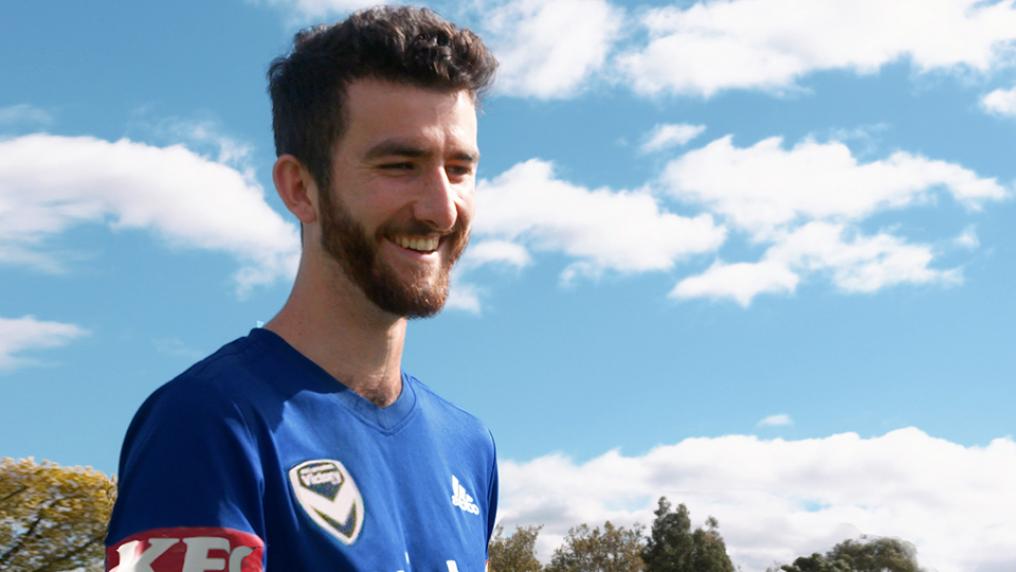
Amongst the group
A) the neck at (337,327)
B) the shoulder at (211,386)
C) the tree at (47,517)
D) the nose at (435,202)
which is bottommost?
the shoulder at (211,386)

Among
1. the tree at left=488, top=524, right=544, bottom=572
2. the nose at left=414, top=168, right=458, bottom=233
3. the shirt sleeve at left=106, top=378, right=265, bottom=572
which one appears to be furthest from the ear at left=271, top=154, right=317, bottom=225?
the tree at left=488, top=524, right=544, bottom=572

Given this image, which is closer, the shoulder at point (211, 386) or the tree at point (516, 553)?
the shoulder at point (211, 386)

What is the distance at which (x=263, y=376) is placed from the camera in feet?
11.1

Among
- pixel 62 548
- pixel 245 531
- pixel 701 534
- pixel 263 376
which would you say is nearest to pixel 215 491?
pixel 245 531

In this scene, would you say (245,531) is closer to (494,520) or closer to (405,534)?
(405,534)

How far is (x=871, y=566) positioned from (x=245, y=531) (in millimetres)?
76640

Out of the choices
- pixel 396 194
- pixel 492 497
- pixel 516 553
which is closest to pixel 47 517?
pixel 492 497

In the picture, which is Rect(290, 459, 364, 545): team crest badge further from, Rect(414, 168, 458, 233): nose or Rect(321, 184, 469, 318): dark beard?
Rect(414, 168, 458, 233): nose

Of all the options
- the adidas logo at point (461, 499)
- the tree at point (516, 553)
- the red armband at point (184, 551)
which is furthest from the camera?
the tree at point (516, 553)

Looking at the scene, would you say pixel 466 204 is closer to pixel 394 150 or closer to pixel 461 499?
pixel 394 150

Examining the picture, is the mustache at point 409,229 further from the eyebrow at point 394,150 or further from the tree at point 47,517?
the tree at point 47,517

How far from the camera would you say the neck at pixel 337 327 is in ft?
11.8

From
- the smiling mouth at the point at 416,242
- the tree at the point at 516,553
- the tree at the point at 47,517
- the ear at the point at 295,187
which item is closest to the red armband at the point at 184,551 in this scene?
the smiling mouth at the point at 416,242

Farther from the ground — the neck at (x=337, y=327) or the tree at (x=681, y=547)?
the tree at (x=681, y=547)
